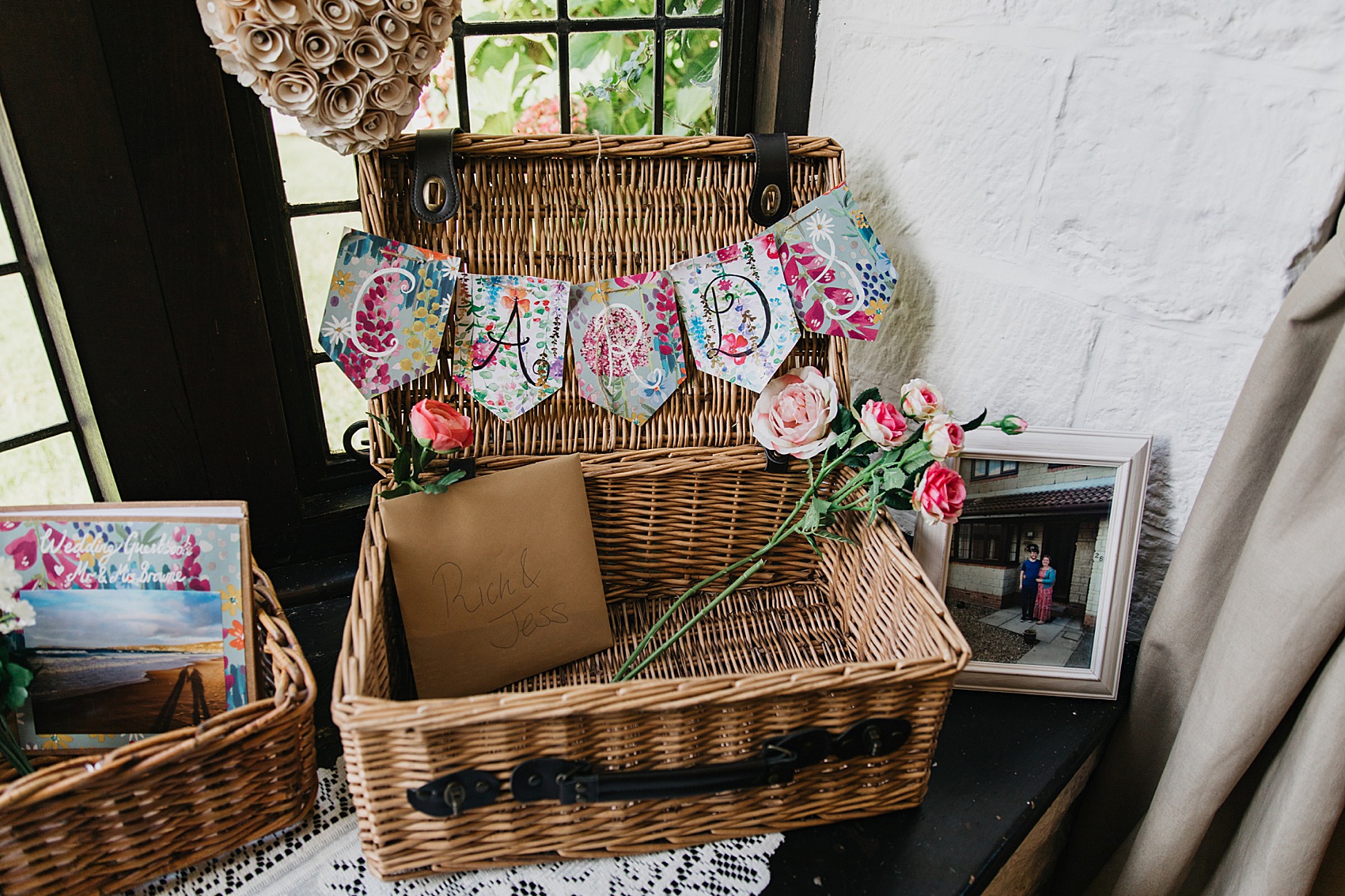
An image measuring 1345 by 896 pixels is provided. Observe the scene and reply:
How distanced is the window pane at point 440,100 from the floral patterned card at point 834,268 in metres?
0.53

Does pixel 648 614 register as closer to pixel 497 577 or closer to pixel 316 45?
pixel 497 577

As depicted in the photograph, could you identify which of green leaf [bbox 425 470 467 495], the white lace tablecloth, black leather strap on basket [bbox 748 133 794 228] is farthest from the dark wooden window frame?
the white lace tablecloth

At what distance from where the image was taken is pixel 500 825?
2.59ft

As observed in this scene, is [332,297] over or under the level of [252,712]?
over

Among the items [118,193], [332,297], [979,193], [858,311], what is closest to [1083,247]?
[979,193]

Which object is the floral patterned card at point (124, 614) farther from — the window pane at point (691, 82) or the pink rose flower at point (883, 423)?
the window pane at point (691, 82)

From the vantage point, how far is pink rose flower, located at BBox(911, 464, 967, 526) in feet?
2.79

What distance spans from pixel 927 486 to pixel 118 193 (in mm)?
986

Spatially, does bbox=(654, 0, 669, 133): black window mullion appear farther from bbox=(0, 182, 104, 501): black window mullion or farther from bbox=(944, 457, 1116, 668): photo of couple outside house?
bbox=(0, 182, 104, 501): black window mullion

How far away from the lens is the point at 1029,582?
1047 mm

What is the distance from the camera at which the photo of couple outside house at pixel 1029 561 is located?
102 cm

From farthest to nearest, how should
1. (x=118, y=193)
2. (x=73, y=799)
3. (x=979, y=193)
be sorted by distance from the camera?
(x=979, y=193) < (x=118, y=193) < (x=73, y=799)

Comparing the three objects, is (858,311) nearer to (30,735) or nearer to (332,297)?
(332,297)

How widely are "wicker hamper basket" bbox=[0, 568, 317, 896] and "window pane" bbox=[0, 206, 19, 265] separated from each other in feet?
1.74
